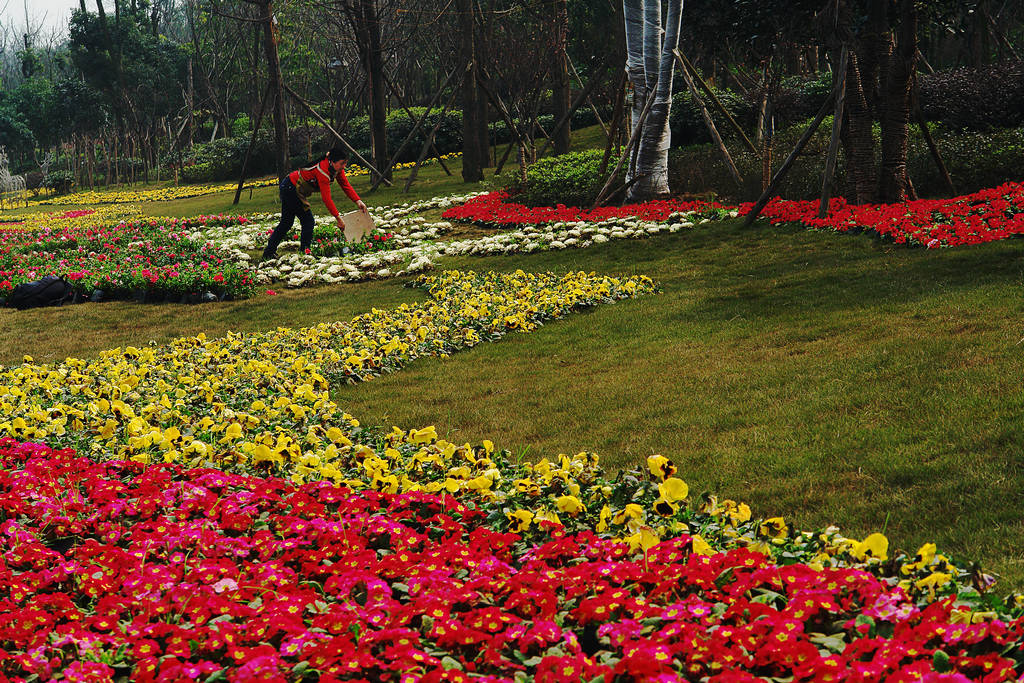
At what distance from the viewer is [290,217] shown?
12250 mm

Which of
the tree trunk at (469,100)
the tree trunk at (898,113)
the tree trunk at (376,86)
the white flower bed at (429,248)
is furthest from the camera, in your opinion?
the tree trunk at (376,86)

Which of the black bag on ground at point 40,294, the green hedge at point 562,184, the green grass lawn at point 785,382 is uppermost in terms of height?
the green hedge at point 562,184

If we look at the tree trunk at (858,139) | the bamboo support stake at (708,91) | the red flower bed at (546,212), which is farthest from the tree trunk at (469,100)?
the tree trunk at (858,139)

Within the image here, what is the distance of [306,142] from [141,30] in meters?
19.6

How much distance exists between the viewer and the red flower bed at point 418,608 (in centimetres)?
226

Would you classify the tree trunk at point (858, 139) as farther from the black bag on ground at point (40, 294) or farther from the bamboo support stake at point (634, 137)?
the black bag on ground at point (40, 294)

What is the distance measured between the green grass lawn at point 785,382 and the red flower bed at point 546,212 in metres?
2.78

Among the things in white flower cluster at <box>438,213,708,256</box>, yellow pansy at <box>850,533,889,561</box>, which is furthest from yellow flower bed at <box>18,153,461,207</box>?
yellow pansy at <box>850,533,889,561</box>

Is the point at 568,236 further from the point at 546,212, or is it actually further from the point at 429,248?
the point at 429,248

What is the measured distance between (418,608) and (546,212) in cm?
1115

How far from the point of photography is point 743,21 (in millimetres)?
11797

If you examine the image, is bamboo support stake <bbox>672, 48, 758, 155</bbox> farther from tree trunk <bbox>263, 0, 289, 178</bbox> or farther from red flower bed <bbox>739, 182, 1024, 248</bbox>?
tree trunk <bbox>263, 0, 289, 178</bbox>

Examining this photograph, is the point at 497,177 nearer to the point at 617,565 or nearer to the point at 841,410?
the point at 841,410

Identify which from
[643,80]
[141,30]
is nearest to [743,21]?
[643,80]
